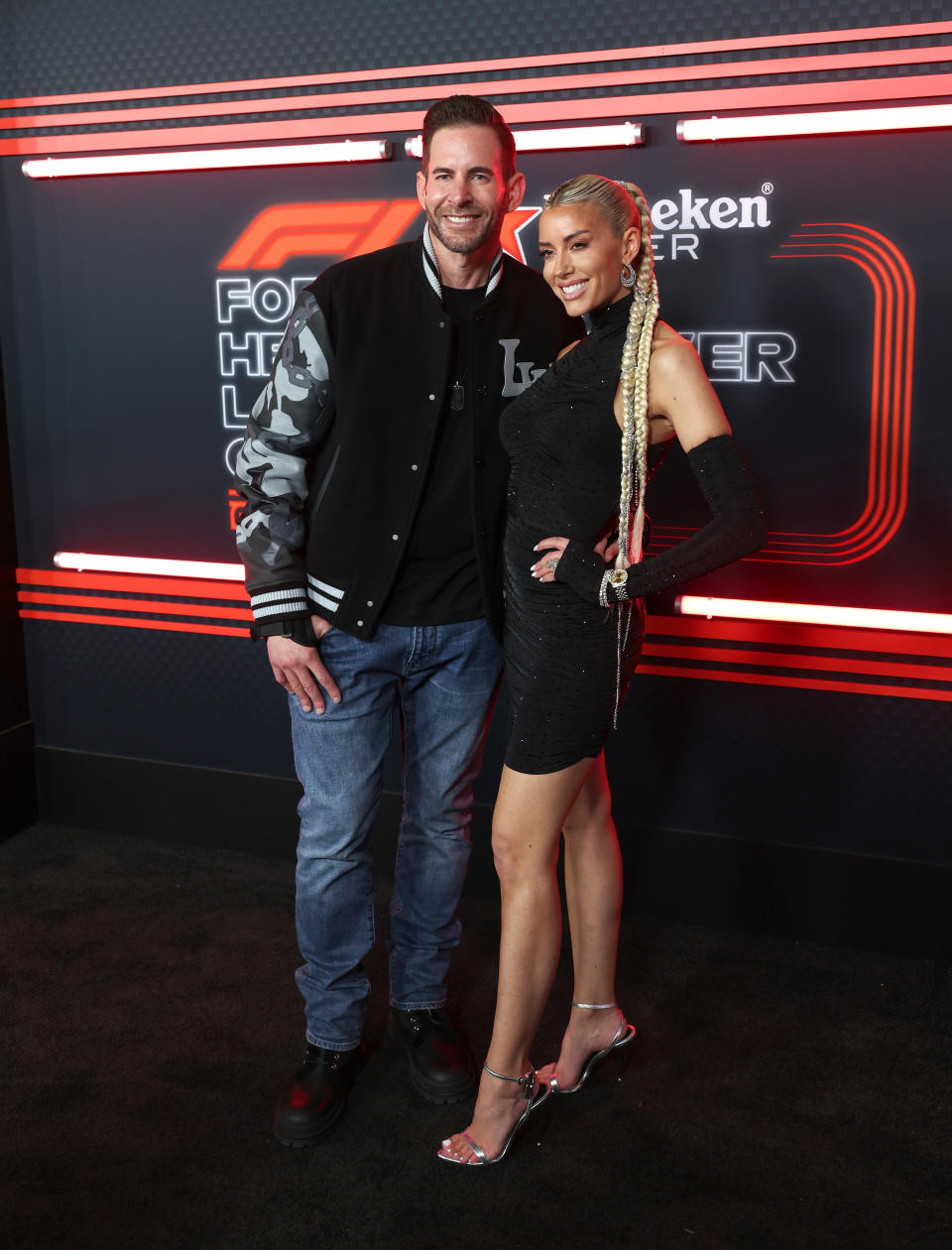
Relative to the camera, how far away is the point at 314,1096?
2.17 m

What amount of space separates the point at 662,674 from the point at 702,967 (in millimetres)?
→ 693

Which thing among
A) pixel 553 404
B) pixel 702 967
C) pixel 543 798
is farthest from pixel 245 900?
pixel 553 404

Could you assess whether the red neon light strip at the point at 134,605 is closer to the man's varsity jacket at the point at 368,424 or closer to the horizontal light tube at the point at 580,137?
the man's varsity jacket at the point at 368,424

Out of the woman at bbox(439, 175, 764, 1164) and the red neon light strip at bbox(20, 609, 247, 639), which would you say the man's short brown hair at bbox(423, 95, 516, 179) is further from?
the red neon light strip at bbox(20, 609, 247, 639)

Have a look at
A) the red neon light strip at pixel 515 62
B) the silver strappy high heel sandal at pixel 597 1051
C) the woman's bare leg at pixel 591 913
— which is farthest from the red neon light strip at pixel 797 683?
the red neon light strip at pixel 515 62

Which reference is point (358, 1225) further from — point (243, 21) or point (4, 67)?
point (4, 67)

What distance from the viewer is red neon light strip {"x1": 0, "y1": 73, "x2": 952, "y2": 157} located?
2488 mm

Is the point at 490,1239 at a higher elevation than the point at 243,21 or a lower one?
lower

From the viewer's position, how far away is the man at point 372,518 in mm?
2039

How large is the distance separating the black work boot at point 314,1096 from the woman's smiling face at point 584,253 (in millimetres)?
1425

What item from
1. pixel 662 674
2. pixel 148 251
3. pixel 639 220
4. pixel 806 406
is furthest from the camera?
pixel 148 251

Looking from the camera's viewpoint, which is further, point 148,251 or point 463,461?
point 148,251

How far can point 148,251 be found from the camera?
3.21 meters

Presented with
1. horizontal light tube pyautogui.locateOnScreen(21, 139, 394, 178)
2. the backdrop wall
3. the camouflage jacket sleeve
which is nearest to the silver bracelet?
the camouflage jacket sleeve
